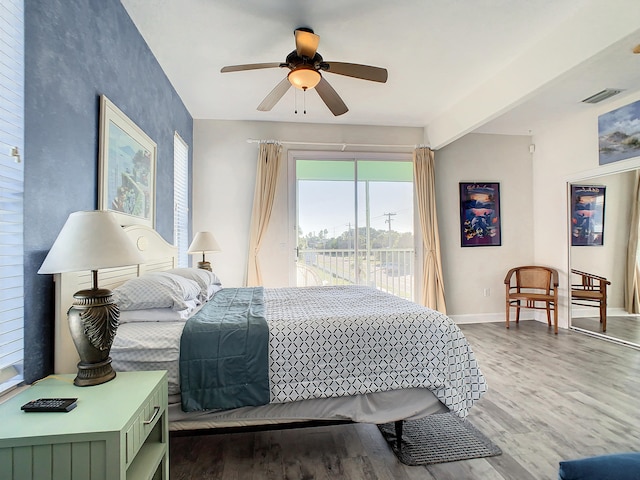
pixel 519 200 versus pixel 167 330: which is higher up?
pixel 519 200

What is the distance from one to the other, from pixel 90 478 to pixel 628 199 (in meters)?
5.29

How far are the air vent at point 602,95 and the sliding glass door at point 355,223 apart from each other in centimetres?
211

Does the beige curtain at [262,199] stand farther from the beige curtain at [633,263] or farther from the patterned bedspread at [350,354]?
the beige curtain at [633,263]

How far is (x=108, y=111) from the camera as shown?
80.3 inches

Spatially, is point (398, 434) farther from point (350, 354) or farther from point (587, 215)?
point (587, 215)

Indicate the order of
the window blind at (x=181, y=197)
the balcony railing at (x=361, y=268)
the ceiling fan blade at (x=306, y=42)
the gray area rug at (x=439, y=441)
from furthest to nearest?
the balcony railing at (x=361, y=268) < the window blind at (x=181, y=197) < the ceiling fan blade at (x=306, y=42) < the gray area rug at (x=439, y=441)

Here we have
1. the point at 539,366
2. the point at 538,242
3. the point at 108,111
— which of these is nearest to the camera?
the point at 108,111

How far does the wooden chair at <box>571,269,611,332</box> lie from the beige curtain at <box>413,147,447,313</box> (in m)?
1.70

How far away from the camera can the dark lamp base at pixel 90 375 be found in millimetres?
1324

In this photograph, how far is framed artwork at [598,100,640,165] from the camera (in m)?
3.60

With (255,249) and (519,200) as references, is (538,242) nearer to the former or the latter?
(519,200)

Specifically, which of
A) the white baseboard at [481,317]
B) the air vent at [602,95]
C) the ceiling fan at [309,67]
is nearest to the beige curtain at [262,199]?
the ceiling fan at [309,67]

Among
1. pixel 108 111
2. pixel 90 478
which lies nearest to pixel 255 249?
pixel 108 111

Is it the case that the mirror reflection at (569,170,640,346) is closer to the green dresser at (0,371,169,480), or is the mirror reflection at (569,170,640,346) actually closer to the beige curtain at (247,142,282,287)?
the beige curtain at (247,142,282,287)
